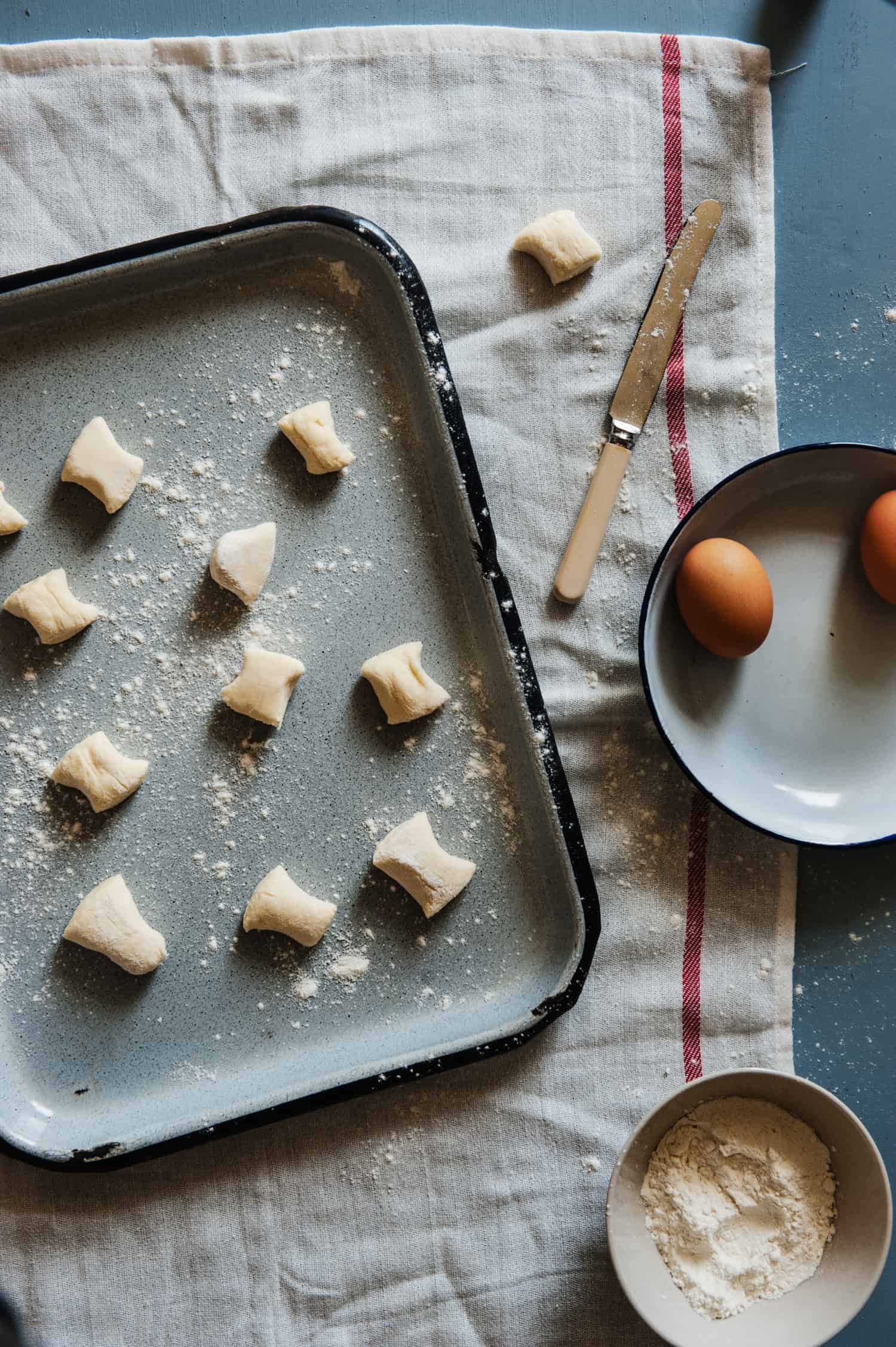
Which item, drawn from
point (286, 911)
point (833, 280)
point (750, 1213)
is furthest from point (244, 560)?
point (750, 1213)

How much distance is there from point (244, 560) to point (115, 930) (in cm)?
43

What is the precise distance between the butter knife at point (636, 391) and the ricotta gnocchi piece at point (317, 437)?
0.95ft

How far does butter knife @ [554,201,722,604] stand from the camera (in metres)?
1.14

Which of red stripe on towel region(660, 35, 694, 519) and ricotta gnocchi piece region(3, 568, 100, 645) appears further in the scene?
red stripe on towel region(660, 35, 694, 519)

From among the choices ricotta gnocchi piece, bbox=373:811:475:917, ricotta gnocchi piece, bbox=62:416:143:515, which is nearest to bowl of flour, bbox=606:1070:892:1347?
ricotta gnocchi piece, bbox=373:811:475:917

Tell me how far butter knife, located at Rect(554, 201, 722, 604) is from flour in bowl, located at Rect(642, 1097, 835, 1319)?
628 mm

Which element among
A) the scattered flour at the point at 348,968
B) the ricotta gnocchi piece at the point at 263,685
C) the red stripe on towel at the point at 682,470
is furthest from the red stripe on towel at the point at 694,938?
the ricotta gnocchi piece at the point at 263,685

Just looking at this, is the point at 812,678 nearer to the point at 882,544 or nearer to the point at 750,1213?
the point at 882,544

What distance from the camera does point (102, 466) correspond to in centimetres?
107

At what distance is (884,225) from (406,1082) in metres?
1.19

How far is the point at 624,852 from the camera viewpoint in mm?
1155

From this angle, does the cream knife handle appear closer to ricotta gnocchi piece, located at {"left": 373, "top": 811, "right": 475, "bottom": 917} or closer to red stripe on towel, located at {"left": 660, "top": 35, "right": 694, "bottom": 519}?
red stripe on towel, located at {"left": 660, "top": 35, "right": 694, "bottom": 519}

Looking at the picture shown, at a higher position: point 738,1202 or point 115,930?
point 115,930

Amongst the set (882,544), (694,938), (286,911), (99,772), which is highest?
(882,544)
